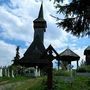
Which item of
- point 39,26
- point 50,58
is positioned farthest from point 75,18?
point 39,26

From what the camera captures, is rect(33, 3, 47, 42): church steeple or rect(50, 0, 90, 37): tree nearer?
rect(50, 0, 90, 37): tree

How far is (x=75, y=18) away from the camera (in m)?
17.8

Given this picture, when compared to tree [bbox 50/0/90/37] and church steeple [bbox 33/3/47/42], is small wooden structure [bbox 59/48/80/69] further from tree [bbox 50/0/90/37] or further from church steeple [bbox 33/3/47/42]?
church steeple [bbox 33/3/47/42]

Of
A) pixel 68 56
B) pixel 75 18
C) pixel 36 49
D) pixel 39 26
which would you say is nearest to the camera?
pixel 75 18

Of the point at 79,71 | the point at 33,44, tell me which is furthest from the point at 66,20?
the point at 33,44

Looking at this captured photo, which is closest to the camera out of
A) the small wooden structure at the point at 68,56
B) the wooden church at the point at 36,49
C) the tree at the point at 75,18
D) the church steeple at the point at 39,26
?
the tree at the point at 75,18

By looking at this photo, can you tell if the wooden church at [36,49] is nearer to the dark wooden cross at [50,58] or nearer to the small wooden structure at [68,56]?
the small wooden structure at [68,56]

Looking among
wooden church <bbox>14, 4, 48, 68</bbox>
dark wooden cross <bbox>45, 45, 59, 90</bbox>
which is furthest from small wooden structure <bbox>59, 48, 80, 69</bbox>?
dark wooden cross <bbox>45, 45, 59, 90</bbox>

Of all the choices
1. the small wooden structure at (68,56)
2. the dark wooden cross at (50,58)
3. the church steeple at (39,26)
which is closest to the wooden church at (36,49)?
the church steeple at (39,26)

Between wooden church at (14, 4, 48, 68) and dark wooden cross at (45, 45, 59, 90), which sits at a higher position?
wooden church at (14, 4, 48, 68)

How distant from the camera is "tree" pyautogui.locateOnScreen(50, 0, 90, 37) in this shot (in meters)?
17.3

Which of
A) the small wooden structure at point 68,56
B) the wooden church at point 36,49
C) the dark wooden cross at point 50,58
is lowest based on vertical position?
the dark wooden cross at point 50,58

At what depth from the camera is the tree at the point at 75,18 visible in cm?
1734

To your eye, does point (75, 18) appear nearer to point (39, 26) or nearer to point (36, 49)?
point (36, 49)
